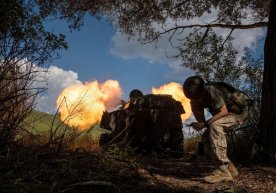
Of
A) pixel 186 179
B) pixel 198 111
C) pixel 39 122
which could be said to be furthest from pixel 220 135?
pixel 39 122

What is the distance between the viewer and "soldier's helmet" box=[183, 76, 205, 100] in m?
8.34

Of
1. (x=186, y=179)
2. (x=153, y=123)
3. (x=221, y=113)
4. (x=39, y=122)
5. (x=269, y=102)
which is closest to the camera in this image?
(x=39, y=122)

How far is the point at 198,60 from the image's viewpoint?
655 inches

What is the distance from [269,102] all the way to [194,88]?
11.4 feet

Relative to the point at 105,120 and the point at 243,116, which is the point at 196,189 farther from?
the point at 105,120

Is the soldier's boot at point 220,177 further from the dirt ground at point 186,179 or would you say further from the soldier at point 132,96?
the soldier at point 132,96

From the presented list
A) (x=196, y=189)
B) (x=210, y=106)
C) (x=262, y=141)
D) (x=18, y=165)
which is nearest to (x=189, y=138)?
(x=262, y=141)

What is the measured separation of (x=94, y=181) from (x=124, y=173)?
5.24 ft

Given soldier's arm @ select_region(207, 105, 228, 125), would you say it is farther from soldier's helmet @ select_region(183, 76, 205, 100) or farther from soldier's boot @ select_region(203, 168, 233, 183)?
soldier's boot @ select_region(203, 168, 233, 183)

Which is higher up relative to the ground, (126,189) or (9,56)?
(9,56)

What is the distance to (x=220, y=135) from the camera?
8281 mm

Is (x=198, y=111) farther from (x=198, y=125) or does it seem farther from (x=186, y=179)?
(x=186, y=179)

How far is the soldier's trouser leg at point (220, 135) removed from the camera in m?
8.27

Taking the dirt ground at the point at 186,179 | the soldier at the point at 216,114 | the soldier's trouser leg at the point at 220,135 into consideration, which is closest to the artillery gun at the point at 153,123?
the dirt ground at the point at 186,179
